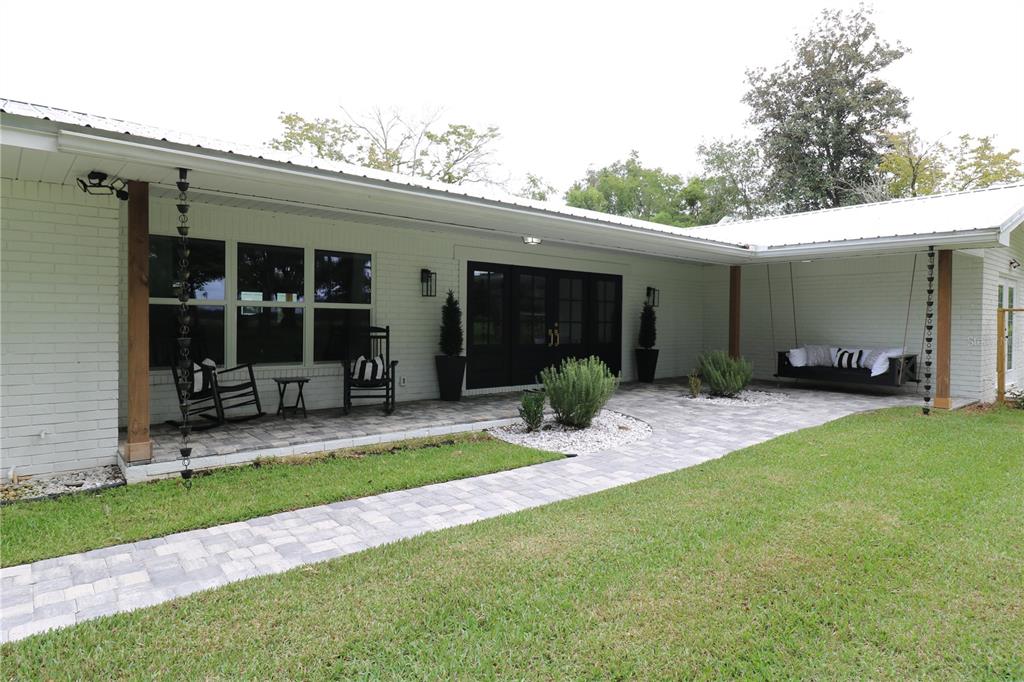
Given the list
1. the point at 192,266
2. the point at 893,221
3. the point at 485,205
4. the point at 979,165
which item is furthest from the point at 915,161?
the point at 192,266

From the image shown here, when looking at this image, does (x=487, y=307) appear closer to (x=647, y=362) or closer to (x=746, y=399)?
(x=647, y=362)

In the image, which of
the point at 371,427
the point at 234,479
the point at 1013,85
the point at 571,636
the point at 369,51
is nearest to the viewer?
the point at 571,636

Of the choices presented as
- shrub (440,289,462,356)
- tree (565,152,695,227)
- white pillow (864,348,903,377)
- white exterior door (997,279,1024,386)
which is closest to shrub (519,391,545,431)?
shrub (440,289,462,356)

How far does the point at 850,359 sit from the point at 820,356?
0.58 meters

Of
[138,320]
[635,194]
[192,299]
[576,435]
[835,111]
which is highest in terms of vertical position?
[835,111]

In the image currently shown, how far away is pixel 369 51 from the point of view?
19.3 metres

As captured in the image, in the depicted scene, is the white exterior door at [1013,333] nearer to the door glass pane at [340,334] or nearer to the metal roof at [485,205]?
the metal roof at [485,205]

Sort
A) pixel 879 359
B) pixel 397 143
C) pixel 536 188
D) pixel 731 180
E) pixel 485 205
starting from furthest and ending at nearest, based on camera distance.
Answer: pixel 536 188, pixel 731 180, pixel 397 143, pixel 879 359, pixel 485 205

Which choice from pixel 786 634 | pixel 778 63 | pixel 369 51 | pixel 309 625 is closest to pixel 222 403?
pixel 309 625

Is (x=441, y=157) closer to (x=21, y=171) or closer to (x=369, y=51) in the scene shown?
(x=369, y=51)

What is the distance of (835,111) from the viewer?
66.0ft

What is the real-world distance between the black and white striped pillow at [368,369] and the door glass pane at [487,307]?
215 centimetres

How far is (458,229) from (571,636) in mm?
5870

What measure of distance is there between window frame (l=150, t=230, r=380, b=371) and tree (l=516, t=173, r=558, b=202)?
17.9 meters
